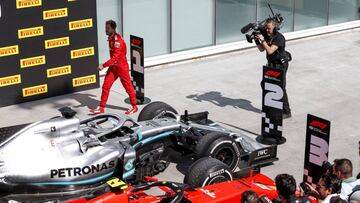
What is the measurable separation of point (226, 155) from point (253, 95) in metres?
3.90

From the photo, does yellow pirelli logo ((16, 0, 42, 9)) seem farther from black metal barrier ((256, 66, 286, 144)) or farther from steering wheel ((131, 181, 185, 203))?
steering wheel ((131, 181, 185, 203))

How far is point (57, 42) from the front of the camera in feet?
43.4

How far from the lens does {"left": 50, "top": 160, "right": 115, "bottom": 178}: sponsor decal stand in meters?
8.59

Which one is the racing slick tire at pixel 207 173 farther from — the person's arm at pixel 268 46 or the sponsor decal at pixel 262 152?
the person's arm at pixel 268 46

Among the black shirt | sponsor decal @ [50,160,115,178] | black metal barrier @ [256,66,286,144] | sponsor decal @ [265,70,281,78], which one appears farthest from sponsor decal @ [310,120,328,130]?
the black shirt

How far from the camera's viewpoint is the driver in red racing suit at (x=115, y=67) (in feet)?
39.9

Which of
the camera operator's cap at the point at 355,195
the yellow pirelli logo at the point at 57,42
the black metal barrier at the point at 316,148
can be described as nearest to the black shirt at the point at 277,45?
the black metal barrier at the point at 316,148

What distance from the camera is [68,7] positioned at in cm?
1321

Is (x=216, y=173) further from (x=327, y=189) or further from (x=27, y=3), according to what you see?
(x=27, y=3)

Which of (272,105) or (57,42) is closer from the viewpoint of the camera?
(272,105)

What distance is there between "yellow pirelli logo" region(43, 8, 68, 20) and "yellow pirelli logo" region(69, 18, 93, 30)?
0.23 m

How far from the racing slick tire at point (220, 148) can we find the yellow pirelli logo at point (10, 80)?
4.67m

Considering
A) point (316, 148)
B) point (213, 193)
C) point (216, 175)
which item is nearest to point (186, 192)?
point (213, 193)

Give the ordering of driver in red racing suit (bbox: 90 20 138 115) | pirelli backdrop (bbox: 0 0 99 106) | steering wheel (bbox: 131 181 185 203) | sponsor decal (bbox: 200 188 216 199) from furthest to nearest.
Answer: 1. pirelli backdrop (bbox: 0 0 99 106)
2. driver in red racing suit (bbox: 90 20 138 115)
3. sponsor decal (bbox: 200 188 216 199)
4. steering wheel (bbox: 131 181 185 203)
